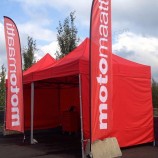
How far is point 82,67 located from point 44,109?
6.66m

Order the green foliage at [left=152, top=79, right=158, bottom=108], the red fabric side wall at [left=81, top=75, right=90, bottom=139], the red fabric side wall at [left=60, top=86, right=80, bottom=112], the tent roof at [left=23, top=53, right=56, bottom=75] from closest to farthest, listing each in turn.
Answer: the red fabric side wall at [left=81, top=75, right=90, bottom=139] → the tent roof at [left=23, top=53, right=56, bottom=75] → the red fabric side wall at [left=60, top=86, right=80, bottom=112] → the green foliage at [left=152, top=79, right=158, bottom=108]

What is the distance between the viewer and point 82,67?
838 cm

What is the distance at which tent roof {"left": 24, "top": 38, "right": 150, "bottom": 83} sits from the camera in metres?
8.44

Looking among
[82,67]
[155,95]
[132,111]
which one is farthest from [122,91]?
[155,95]

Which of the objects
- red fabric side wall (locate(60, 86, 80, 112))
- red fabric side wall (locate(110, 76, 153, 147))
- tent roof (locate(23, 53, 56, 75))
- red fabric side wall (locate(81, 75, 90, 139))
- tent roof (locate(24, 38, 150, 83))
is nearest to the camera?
red fabric side wall (locate(81, 75, 90, 139))

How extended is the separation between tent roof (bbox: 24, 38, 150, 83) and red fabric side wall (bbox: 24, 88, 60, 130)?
12.4ft

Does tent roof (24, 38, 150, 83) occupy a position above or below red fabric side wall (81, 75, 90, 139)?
above

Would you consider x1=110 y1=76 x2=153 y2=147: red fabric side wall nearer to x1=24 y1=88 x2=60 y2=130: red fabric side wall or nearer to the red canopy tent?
the red canopy tent

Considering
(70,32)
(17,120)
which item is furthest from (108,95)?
(70,32)

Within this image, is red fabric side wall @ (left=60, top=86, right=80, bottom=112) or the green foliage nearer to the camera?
red fabric side wall @ (left=60, top=86, right=80, bottom=112)

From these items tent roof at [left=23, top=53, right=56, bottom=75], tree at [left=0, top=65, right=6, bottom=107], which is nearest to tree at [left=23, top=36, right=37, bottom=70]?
tree at [left=0, top=65, right=6, bottom=107]

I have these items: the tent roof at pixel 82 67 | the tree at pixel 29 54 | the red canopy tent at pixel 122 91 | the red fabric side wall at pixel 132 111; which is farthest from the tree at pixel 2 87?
the red fabric side wall at pixel 132 111

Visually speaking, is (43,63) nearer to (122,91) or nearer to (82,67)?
(122,91)

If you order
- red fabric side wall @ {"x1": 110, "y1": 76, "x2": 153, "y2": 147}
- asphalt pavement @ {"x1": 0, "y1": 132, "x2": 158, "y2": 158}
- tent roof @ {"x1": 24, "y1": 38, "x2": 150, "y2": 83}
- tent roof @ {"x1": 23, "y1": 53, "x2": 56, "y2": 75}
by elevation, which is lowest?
asphalt pavement @ {"x1": 0, "y1": 132, "x2": 158, "y2": 158}
